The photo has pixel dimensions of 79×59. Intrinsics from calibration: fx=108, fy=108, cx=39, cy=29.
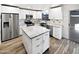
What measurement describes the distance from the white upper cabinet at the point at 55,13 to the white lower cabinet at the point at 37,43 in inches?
11.0

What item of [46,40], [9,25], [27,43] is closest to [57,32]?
[46,40]

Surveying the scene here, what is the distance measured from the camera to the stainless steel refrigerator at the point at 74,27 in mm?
1592

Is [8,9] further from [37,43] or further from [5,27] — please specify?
[37,43]

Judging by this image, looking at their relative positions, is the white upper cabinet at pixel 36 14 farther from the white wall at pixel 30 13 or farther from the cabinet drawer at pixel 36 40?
the cabinet drawer at pixel 36 40

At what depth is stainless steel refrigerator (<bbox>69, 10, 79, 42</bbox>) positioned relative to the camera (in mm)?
1592

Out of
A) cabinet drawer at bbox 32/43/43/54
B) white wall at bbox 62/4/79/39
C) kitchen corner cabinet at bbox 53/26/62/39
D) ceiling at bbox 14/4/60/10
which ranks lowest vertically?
cabinet drawer at bbox 32/43/43/54

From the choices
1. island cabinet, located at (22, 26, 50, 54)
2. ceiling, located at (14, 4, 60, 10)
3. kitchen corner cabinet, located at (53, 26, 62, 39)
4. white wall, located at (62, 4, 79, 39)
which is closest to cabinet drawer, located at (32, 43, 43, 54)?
island cabinet, located at (22, 26, 50, 54)

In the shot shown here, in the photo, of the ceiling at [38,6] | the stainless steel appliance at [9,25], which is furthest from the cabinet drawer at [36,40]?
the ceiling at [38,6]

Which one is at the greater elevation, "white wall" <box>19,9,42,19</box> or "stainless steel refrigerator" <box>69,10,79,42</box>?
"white wall" <box>19,9,42,19</box>

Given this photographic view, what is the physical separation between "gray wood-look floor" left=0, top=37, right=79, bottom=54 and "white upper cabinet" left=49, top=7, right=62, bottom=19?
0.34m

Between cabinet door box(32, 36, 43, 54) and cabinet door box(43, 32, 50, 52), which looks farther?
cabinet door box(43, 32, 50, 52)

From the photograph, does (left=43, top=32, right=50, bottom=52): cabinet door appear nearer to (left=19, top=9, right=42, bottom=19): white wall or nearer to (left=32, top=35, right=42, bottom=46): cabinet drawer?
(left=32, top=35, right=42, bottom=46): cabinet drawer

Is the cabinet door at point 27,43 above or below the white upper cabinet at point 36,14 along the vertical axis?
below
